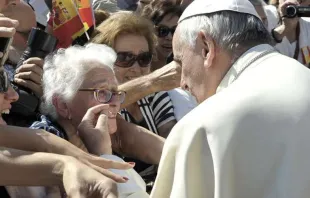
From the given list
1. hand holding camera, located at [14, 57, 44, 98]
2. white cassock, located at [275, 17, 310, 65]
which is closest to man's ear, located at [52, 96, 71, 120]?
hand holding camera, located at [14, 57, 44, 98]

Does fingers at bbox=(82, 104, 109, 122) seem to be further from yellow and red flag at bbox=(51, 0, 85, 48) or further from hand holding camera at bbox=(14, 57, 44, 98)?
yellow and red flag at bbox=(51, 0, 85, 48)

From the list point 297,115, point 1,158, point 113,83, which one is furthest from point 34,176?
point 113,83

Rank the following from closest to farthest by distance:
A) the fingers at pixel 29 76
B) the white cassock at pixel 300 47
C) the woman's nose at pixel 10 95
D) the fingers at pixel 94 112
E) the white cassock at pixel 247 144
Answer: the white cassock at pixel 247 144
the woman's nose at pixel 10 95
the fingers at pixel 94 112
the fingers at pixel 29 76
the white cassock at pixel 300 47

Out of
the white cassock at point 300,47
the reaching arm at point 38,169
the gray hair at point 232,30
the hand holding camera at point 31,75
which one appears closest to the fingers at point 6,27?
the reaching arm at point 38,169

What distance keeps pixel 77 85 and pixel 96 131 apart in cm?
47

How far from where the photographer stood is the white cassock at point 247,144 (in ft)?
8.80

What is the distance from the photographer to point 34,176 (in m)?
2.90

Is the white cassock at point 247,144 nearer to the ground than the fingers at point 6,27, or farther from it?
nearer to the ground

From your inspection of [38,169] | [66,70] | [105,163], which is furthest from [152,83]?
[38,169]

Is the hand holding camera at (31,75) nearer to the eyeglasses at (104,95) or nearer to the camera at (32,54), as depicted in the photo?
the camera at (32,54)

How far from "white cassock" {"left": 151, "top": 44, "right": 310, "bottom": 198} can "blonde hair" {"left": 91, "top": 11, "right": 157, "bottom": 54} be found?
7.08 feet

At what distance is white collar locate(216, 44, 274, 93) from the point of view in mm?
2969

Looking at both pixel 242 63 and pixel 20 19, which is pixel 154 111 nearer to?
pixel 20 19

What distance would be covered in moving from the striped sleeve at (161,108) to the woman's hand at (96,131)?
1.02 metres
